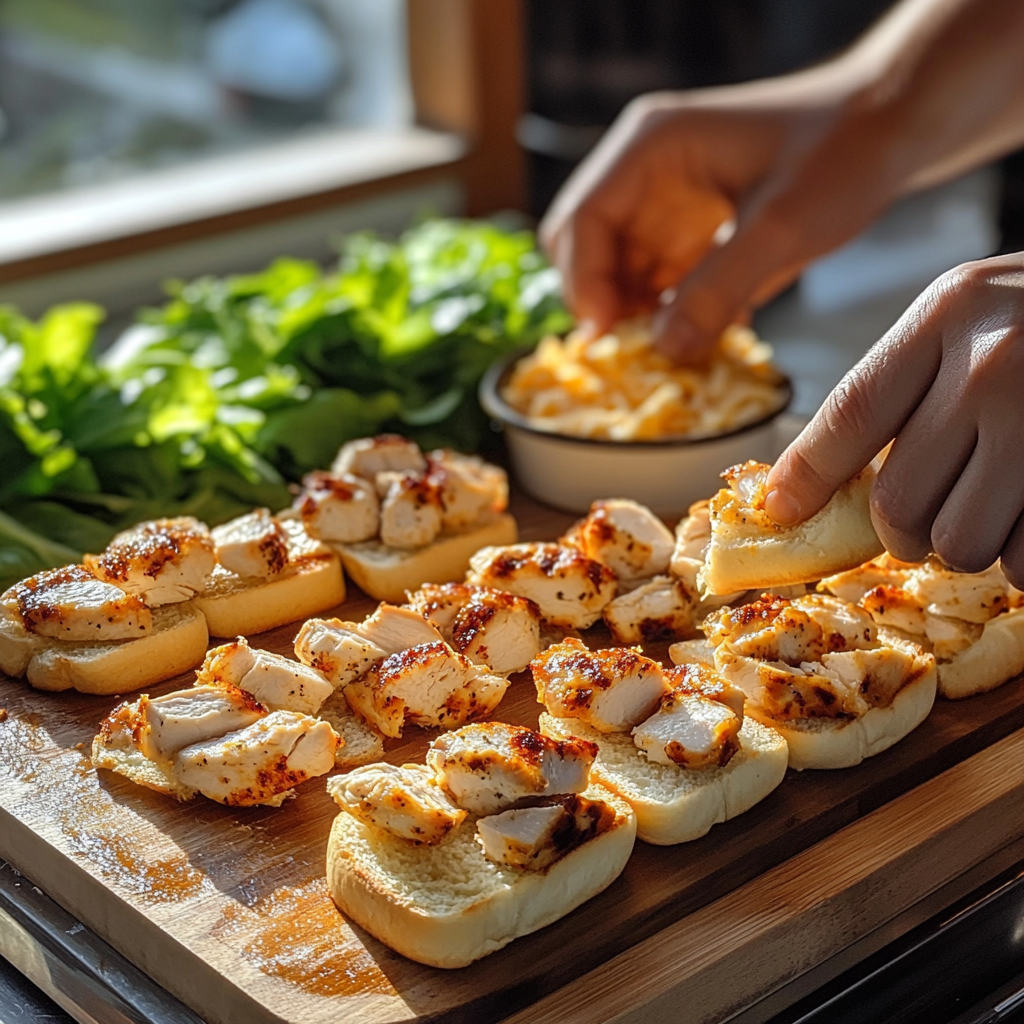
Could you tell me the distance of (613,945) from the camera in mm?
1721

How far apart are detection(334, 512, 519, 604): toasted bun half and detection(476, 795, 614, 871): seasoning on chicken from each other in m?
0.90

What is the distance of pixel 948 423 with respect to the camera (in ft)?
5.94

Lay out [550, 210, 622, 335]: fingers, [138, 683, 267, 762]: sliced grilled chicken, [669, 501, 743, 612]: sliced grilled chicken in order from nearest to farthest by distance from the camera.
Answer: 1. [138, 683, 267, 762]: sliced grilled chicken
2. [669, 501, 743, 612]: sliced grilled chicken
3. [550, 210, 622, 335]: fingers

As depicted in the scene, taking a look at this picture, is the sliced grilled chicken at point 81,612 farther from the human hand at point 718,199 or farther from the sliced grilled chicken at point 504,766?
the human hand at point 718,199

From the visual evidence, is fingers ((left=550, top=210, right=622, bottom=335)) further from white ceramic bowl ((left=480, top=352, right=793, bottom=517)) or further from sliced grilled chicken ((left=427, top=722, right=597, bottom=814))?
sliced grilled chicken ((left=427, top=722, right=597, bottom=814))

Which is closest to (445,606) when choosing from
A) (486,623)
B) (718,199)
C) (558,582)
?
(486,623)

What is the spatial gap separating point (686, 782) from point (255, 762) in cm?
62

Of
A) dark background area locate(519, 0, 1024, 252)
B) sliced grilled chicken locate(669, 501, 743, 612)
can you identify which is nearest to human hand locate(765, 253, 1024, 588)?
sliced grilled chicken locate(669, 501, 743, 612)

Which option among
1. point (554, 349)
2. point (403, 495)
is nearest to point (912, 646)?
point (403, 495)

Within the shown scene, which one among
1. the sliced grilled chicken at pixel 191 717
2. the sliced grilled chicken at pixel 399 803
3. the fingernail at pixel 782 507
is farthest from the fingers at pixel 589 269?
the sliced grilled chicken at pixel 399 803

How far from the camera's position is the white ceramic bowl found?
291cm

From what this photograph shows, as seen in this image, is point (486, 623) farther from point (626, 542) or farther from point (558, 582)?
point (626, 542)

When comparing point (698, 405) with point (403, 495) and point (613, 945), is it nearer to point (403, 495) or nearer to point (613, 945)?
point (403, 495)

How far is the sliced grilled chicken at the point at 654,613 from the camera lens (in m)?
2.37
